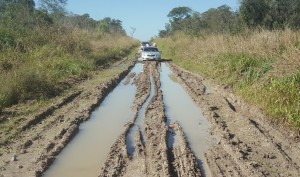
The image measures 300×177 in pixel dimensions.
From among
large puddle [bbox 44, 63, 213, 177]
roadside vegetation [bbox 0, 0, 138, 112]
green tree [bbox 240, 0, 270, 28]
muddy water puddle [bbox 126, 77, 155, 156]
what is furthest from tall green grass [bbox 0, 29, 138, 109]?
green tree [bbox 240, 0, 270, 28]

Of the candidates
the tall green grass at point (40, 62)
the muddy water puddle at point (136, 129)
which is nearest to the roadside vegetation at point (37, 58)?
Answer: the tall green grass at point (40, 62)

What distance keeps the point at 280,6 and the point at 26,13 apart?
18.6 m

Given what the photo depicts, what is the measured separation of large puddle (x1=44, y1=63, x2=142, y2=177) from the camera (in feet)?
22.6

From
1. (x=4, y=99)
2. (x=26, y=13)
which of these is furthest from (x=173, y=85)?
(x=26, y=13)

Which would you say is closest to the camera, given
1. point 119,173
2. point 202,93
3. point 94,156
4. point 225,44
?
point 119,173

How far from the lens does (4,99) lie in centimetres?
1165

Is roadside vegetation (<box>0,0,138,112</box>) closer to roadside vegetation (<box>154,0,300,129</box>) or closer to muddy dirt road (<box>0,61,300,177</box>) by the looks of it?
muddy dirt road (<box>0,61,300,177</box>)

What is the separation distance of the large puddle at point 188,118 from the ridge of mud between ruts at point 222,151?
0.61 feet

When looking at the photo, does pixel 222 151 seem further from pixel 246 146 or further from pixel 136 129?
pixel 136 129

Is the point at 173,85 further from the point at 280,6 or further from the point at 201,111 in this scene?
the point at 280,6

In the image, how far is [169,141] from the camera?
859 centimetres

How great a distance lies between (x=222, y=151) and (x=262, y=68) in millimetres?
6285

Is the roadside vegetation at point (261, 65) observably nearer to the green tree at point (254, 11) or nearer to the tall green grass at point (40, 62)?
the green tree at point (254, 11)

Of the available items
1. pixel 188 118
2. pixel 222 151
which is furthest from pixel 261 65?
pixel 222 151
